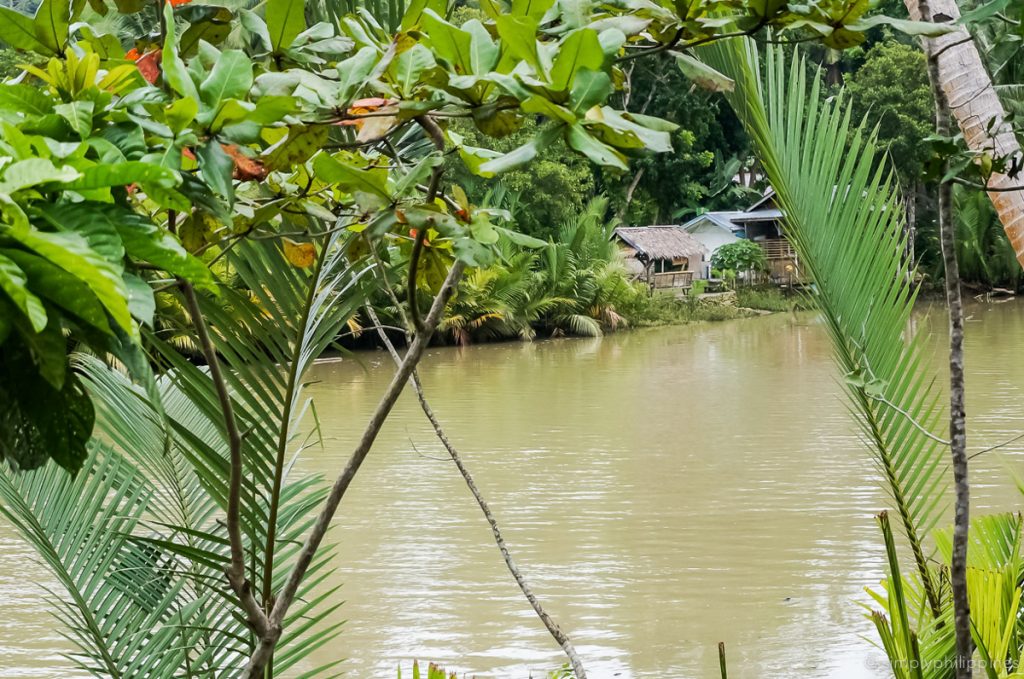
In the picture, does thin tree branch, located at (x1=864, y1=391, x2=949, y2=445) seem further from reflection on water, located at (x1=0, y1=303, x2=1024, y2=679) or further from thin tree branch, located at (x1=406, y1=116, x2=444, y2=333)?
thin tree branch, located at (x1=406, y1=116, x2=444, y2=333)

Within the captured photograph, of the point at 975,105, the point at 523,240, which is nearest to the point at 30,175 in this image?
the point at 523,240

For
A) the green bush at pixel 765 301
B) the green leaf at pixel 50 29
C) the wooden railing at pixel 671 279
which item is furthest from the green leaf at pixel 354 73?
the green bush at pixel 765 301

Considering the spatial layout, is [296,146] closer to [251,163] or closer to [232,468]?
[251,163]

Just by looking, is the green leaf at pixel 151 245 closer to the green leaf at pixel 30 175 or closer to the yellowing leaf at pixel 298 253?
the green leaf at pixel 30 175

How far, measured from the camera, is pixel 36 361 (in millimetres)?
582

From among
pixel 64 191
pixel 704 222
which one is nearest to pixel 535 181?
pixel 704 222

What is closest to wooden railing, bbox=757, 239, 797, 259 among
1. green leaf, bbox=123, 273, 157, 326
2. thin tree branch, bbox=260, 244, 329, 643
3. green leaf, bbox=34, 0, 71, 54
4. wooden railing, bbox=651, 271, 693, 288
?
wooden railing, bbox=651, 271, 693, 288

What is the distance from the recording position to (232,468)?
3.39ft

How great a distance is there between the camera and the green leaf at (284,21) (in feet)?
3.10

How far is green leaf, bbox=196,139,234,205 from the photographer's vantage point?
0.77 meters

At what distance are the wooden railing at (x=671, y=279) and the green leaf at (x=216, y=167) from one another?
25584 mm

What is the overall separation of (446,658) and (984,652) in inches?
153

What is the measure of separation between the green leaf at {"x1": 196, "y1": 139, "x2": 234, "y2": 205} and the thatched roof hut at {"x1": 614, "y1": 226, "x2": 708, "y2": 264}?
2577cm

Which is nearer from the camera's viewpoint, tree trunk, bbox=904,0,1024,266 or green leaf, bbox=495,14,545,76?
green leaf, bbox=495,14,545,76
